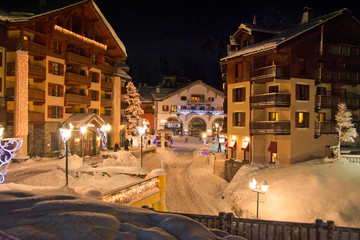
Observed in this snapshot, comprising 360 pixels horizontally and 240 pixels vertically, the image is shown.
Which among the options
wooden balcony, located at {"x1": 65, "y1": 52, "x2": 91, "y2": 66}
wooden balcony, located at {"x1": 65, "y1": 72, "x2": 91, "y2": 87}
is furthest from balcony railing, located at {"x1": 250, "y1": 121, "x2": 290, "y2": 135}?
wooden balcony, located at {"x1": 65, "y1": 52, "x2": 91, "y2": 66}

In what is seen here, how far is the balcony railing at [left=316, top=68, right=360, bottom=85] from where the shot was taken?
2678cm

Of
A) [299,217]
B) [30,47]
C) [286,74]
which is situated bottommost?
[299,217]

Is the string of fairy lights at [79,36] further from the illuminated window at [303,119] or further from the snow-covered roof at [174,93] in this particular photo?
the snow-covered roof at [174,93]

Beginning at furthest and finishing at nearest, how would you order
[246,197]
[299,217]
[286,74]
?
[286,74], [246,197], [299,217]

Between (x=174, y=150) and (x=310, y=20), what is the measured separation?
26504 mm

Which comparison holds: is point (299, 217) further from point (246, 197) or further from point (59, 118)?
point (59, 118)

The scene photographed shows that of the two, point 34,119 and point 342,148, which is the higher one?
point 34,119

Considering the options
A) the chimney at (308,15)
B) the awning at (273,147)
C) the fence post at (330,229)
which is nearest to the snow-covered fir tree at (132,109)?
the awning at (273,147)

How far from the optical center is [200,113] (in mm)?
61375

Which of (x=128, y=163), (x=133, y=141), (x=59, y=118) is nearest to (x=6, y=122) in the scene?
(x=59, y=118)

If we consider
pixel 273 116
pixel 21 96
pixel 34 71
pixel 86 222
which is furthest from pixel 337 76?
pixel 21 96

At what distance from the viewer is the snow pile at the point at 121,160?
25.5 m

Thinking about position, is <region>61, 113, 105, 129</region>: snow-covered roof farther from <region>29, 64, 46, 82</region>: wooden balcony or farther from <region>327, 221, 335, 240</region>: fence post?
<region>327, 221, 335, 240</region>: fence post

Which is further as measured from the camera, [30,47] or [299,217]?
[30,47]
